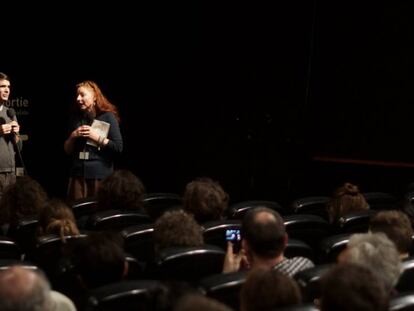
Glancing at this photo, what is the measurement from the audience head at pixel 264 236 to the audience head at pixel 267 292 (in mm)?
707

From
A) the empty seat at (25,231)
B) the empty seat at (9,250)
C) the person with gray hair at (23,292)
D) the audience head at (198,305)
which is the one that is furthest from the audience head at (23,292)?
the empty seat at (25,231)

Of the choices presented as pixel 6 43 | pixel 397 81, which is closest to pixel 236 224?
pixel 397 81

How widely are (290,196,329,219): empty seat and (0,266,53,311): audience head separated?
10.1ft

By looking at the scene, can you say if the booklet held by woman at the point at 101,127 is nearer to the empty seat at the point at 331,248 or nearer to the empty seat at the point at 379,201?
the empty seat at the point at 379,201

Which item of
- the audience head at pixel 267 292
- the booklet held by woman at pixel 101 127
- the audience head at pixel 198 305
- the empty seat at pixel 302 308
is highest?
the booklet held by woman at pixel 101 127

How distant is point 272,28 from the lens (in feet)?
26.5

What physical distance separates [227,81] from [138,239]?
14.7 ft

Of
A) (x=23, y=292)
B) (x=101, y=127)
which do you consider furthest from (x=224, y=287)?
(x=101, y=127)

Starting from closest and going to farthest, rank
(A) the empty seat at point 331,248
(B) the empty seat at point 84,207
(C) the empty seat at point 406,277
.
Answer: (C) the empty seat at point 406,277 < (A) the empty seat at point 331,248 < (B) the empty seat at point 84,207

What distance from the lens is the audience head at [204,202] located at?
4.46 metres

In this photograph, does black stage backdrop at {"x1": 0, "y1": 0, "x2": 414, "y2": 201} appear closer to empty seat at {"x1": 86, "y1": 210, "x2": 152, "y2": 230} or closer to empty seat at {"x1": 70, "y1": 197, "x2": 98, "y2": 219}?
empty seat at {"x1": 70, "y1": 197, "x2": 98, "y2": 219}

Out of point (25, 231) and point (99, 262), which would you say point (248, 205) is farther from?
point (99, 262)

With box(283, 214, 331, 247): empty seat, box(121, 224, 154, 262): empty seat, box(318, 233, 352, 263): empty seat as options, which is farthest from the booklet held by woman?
box(318, 233, 352, 263): empty seat

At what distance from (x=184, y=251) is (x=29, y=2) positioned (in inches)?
213
